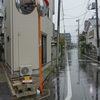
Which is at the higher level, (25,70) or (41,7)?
(41,7)

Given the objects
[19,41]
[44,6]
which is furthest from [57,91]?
[19,41]

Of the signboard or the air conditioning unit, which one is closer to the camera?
the signboard

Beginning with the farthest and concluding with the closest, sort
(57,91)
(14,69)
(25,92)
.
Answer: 1. (14,69)
2. (57,91)
3. (25,92)

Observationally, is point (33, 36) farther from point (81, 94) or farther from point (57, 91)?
point (81, 94)

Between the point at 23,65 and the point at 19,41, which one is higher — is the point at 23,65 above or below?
below

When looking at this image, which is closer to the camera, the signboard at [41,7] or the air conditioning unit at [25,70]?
the signboard at [41,7]

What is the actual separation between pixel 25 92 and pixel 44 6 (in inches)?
141

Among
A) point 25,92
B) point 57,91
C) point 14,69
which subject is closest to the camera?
point 25,92

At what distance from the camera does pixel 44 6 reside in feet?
23.5

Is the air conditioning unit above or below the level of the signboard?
below

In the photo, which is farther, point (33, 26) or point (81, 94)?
point (33, 26)

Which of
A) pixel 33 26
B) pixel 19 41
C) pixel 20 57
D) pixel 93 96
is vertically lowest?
pixel 93 96

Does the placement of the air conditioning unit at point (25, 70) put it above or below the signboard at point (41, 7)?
below

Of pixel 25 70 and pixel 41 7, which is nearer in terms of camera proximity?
pixel 41 7
